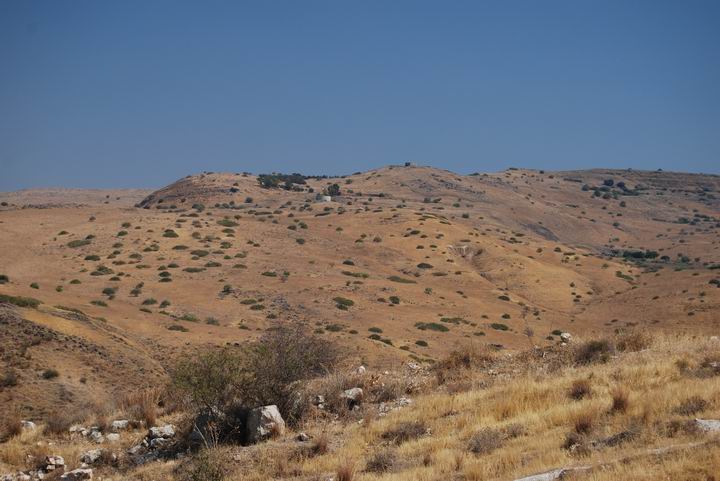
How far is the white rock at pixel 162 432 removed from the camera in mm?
14078

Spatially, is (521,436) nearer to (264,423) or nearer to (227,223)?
(264,423)

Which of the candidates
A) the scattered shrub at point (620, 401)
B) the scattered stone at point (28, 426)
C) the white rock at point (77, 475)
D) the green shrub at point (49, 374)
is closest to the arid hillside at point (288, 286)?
the green shrub at point (49, 374)

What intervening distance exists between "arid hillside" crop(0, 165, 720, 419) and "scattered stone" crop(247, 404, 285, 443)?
30.5 ft

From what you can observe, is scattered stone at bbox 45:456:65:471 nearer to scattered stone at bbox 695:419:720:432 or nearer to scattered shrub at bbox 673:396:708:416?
scattered shrub at bbox 673:396:708:416

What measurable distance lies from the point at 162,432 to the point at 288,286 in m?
36.8

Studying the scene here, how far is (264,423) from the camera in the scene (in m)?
13.1

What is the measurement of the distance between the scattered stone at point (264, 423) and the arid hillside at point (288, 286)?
930 cm

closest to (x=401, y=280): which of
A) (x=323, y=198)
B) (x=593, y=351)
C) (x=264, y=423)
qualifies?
(x=593, y=351)

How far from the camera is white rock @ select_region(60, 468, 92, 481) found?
12391 mm

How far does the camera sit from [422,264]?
2717 inches

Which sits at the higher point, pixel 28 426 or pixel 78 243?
pixel 78 243

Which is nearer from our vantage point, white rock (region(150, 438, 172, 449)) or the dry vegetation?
the dry vegetation

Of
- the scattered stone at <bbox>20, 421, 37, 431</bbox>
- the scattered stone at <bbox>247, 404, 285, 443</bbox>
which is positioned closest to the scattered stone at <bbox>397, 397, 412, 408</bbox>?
the scattered stone at <bbox>247, 404, 285, 443</bbox>

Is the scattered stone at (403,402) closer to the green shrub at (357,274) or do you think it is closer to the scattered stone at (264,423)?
the scattered stone at (264,423)
